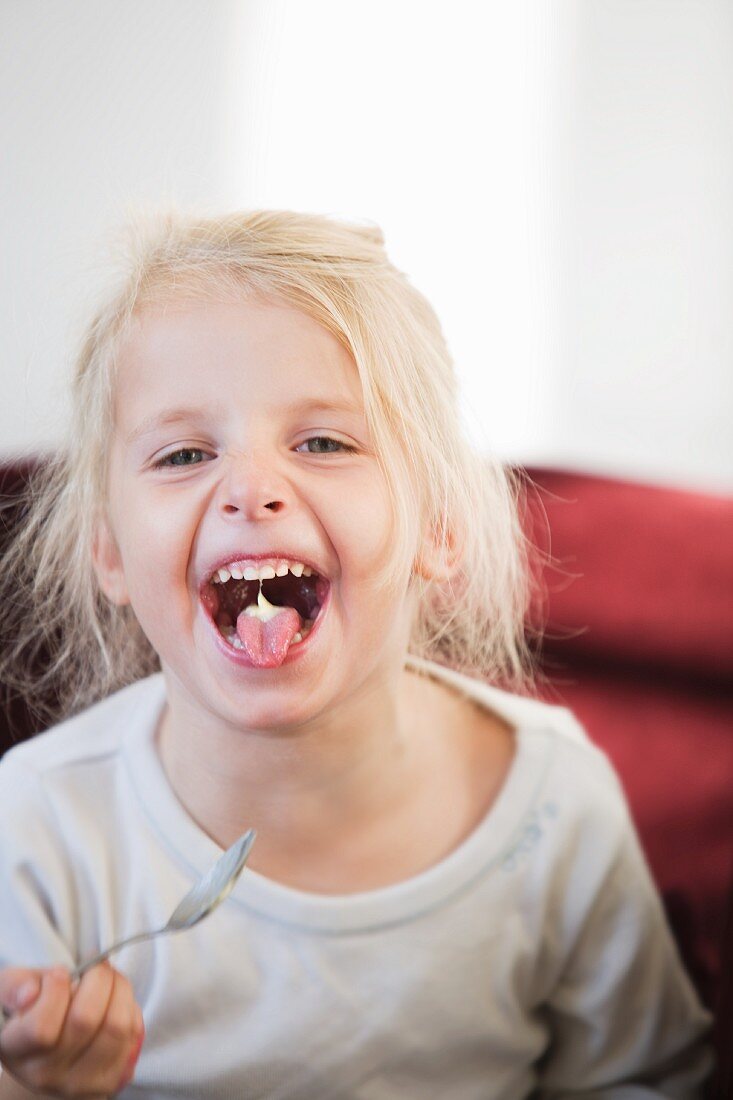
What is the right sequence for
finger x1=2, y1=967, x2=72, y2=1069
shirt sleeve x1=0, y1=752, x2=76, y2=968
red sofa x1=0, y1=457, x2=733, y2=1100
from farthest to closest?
red sofa x1=0, y1=457, x2=733, y2=1100 < shirt sleeve x1=0, y1=752, x2=76, y2=968 < finger x1=2, y1=967, x2=72, y2=1069

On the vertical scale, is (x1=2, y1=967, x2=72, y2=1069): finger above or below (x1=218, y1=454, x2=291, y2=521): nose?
below

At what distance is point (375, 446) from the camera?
54cm

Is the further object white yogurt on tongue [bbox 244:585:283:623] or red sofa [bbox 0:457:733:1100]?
red sofa [bbox 0:457:733:1100]

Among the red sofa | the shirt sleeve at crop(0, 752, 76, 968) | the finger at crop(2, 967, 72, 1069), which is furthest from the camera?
the red sofa

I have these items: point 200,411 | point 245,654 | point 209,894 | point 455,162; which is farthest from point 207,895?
point 455,162

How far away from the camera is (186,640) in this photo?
0.52 metres

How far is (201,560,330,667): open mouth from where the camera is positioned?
494 mm

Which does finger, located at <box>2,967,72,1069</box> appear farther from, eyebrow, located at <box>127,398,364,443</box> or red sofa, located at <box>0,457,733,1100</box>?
red sofa, located at <box>0,457,733,1100</box>

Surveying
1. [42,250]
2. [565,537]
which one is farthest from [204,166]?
[565,537]

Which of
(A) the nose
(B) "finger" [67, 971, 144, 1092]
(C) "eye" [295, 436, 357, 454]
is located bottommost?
(B) "finger" [67, 971, 144, 1092]

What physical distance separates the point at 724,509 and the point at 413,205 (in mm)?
329

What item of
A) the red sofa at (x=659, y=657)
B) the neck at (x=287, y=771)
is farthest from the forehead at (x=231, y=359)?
→ the red sofa at (x=659, y=657)

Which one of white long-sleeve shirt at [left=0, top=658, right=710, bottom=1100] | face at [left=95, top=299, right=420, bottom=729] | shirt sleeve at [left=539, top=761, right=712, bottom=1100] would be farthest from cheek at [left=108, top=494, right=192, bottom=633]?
shirt sleeve at [left=539, top=761, right=712, bottom=1100]

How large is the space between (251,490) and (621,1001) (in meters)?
0.38
